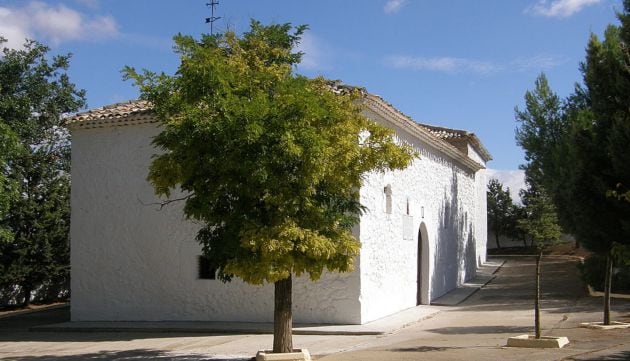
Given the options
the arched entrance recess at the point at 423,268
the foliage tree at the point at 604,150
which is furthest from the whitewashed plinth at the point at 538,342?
the arched entrance recess at the point at 423,268

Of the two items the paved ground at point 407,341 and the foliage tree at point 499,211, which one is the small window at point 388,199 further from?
the foliage tree at point 499,211

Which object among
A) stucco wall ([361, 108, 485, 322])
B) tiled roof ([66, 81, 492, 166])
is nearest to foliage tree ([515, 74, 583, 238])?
stucco wall ([361, 108, 485, 322])

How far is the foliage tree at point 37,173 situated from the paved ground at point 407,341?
3656 millimetres

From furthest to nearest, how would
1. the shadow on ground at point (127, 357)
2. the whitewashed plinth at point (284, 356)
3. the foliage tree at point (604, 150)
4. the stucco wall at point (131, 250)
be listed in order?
the stucco wall at point (131, 250) → the foliage tree at point (604, 150) → the shadow on ground at point (127, 357) → the whitewashed plinth at point (284, 356)

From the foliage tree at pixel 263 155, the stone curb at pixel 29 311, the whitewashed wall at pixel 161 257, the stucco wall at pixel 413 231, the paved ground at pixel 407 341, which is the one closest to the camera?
the foliage tree at pixel 263 155

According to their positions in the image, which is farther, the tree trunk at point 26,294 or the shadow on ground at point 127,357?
the tree trunk at point 26,294

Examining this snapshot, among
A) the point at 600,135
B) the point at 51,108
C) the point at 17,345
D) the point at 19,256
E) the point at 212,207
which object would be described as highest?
the point at 51,108

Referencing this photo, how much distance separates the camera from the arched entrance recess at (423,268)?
59.6ft

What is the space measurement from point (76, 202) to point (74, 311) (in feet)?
8.75


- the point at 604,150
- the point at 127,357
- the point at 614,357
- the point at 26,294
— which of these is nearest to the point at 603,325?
the point at 604,150

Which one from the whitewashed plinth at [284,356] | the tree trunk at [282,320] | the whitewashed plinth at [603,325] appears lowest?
the whitewashed plinth at [603,325]

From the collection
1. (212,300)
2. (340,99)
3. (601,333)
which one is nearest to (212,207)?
(340,99)

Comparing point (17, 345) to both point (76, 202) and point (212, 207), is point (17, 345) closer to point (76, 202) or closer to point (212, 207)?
point (76, 202)

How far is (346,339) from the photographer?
12391 mm
